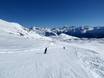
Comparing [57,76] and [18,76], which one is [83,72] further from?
[18,76]

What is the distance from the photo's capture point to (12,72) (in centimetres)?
1375

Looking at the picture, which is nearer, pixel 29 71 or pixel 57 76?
pixel 57 76

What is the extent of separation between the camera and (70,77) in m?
13.7

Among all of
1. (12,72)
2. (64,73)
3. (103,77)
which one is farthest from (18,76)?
(103,77)

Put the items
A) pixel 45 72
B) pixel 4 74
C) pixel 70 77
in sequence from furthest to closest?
pixel 45 72 < pixel 70 77 < pixel 4 74

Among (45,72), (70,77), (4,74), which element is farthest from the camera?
(45,72)

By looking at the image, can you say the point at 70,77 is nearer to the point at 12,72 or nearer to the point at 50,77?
the point at 50,77

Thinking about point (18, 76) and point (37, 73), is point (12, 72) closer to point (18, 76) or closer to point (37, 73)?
point (18, 76)

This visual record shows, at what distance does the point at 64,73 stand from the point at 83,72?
214 centimetres

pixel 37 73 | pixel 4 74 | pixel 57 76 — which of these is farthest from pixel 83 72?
pixel 4 74

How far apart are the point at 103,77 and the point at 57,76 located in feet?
14.6

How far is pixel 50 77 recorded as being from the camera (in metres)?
13.3

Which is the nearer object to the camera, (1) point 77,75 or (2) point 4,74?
(2) point 4,74

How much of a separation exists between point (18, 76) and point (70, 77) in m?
4.57
